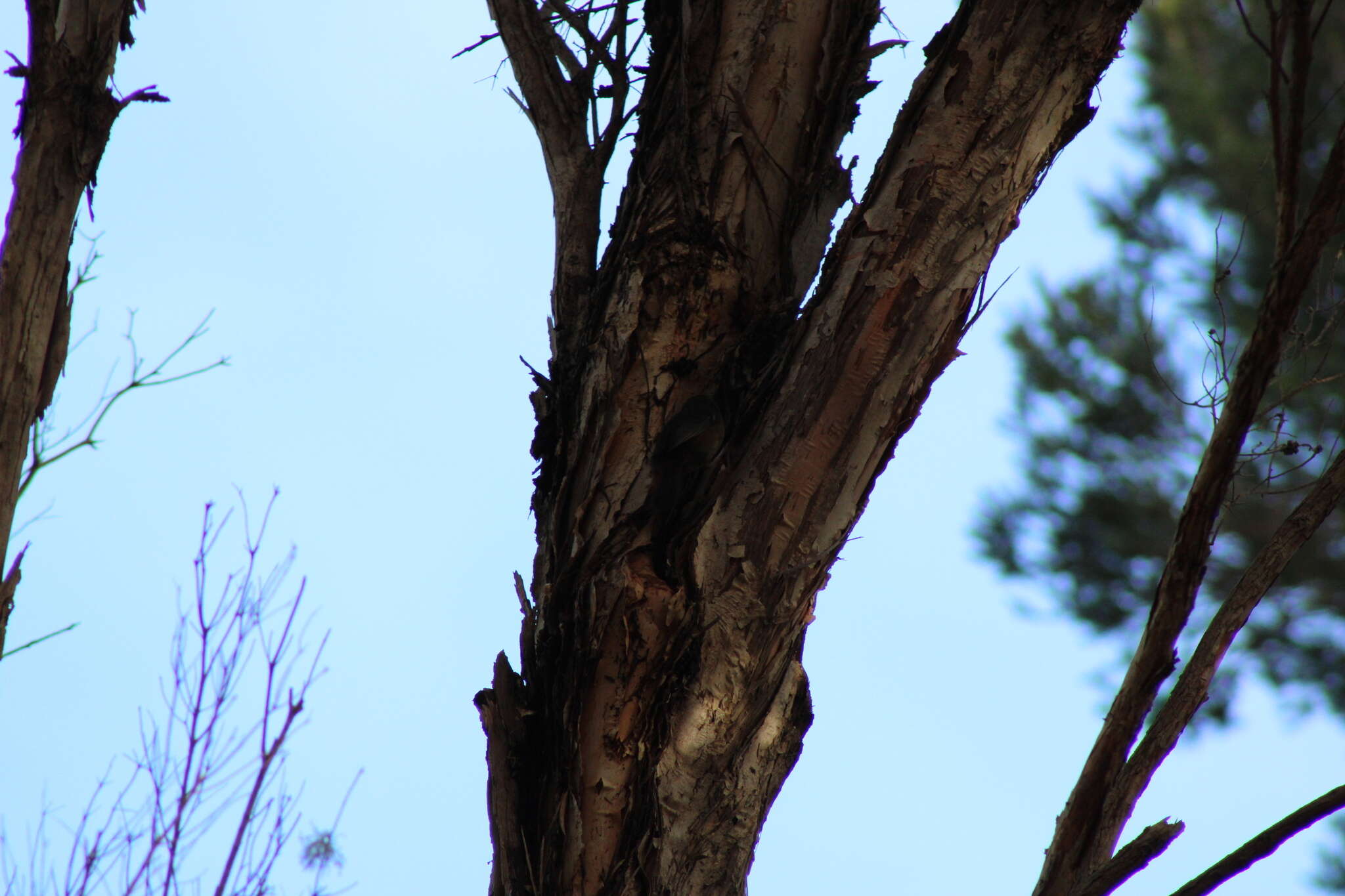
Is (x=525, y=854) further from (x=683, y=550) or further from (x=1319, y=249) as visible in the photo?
(x=1319, y=249)

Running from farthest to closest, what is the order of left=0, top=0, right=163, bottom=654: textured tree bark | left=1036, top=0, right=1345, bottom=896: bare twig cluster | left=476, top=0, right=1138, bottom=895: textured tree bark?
left=0, top=0, right=163, bottom=654: textured tree bark < left=476, top=0, right=1138, bottom=895: textured tree bark < left=1036, top=0, right=1345, bottom=896: bare twig cluster

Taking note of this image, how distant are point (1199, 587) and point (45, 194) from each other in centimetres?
201

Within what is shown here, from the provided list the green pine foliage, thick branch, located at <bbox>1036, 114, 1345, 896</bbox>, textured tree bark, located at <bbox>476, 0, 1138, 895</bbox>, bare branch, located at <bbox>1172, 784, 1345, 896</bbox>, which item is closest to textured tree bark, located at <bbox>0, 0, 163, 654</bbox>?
textured tree bark, located at <bbox>476, 0, 1138, 895</bbox>

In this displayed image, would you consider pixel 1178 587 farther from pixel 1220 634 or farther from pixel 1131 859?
pixel 1131 859

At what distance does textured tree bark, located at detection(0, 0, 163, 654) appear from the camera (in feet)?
6.18

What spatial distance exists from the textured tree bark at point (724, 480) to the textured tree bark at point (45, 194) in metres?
1.22

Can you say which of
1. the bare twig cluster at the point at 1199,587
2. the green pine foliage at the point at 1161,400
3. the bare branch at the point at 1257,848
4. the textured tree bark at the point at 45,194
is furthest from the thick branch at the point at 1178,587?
the green pine foliage at the point at 1161,400

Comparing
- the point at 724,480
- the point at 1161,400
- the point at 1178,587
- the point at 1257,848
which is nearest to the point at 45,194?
the point at 724,480

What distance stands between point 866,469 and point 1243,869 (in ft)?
1.69

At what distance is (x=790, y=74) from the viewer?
1341 millimetres

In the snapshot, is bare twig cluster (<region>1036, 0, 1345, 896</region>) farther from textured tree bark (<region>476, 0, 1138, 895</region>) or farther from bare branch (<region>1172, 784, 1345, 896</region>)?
textured tree bark (<region>476, 0, 1138, 895</region>)

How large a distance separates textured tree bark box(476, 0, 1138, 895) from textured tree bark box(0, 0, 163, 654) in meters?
1.22

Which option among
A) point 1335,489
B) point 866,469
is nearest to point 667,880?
point 866,469

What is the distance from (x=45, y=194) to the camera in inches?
76.5
